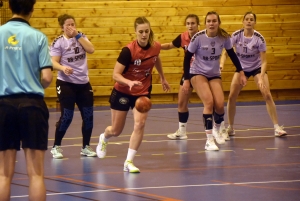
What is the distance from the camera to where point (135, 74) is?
→ 737cm

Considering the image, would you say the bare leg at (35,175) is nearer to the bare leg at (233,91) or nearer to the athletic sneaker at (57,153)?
the athletic sneaker at (57,153)

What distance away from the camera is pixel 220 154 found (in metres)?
8.35

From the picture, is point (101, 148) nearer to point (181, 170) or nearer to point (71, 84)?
point (71, 84)

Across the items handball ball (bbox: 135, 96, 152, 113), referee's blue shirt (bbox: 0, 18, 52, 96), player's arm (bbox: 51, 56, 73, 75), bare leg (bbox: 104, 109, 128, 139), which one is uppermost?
player's arm (bbox: 51, 56, 73, 75)

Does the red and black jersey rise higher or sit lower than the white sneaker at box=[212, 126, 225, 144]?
higher

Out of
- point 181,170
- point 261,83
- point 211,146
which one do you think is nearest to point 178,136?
point 211,146

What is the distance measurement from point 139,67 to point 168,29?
914cm

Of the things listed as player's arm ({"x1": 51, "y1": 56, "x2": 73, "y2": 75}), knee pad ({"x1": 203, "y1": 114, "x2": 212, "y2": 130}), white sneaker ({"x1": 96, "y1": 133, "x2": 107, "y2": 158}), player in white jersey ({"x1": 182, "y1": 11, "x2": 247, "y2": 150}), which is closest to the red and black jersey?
player's arm ({"x1": 51, "y1": 56, "x2": 73, "y2": 75})

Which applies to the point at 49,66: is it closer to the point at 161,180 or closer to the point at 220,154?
the point at 161,180

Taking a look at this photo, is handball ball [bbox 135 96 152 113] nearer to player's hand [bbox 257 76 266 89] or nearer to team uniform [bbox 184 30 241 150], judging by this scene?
team uniform [bbox 184 30 241 150]

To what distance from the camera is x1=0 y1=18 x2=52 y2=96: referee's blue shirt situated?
4426 mm

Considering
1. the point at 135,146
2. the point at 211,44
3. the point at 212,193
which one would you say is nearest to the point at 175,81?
the point at 211,44

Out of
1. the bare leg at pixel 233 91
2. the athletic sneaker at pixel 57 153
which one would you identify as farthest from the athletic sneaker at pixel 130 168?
the bare leg at pixel 233 91

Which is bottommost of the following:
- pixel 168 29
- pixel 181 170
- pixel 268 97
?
pixel 181 170
